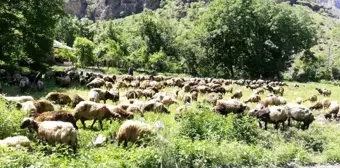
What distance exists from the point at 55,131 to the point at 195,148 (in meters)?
4.55

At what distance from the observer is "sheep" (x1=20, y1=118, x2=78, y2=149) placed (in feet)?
38.6

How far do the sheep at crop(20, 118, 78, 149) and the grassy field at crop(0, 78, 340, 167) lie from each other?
30 cm

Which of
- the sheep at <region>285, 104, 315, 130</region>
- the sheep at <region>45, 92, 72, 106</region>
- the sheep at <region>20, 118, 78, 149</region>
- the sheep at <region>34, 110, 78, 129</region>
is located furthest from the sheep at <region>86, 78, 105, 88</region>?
the sheep at <region>20, 118, 78, 149</region>

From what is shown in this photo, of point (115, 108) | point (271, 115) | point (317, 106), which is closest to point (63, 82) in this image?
point (115, 108)

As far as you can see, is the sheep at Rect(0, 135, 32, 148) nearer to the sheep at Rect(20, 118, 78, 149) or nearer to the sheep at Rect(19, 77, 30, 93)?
the sheep at Rect(20, 118, 78, 149)

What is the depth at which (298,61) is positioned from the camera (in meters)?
90.2

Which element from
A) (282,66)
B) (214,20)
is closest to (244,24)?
(214,20)

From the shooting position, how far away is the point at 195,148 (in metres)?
11.9

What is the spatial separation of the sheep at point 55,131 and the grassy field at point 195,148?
298 mm

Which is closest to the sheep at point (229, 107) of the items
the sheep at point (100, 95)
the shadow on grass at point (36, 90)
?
the sheep at point (100, 95)

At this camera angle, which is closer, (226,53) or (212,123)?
(212,123)

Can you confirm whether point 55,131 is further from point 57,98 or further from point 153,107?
point 57,98

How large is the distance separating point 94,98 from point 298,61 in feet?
254

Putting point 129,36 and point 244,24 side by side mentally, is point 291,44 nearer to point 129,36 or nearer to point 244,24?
point 244,24
